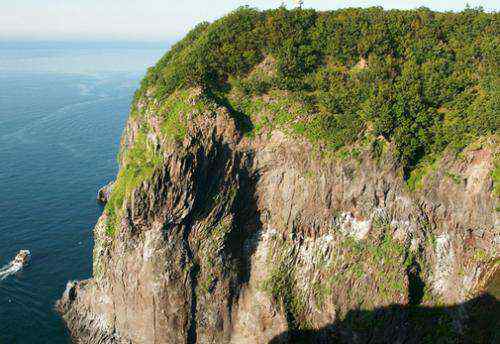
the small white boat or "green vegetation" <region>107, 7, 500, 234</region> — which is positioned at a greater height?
"green vegetation" <region>107, 7, 500, 234</region>

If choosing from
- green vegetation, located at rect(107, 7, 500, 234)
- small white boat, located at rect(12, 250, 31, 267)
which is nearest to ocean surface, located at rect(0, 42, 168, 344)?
small white boat, located at rect(12, 250, 31, 267)

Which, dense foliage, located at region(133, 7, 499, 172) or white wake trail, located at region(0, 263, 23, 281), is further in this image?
white wake trail, located at region(0, 263, 23, 281)

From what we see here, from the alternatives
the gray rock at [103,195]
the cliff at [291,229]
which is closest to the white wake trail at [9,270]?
the gray rock at [103,195]

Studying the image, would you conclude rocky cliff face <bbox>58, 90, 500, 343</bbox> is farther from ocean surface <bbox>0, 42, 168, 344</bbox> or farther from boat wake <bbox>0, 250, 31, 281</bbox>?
boat wake <bbox>0, 250, 31, 281</bbox>

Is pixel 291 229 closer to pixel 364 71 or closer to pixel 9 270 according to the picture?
pixel 364 71

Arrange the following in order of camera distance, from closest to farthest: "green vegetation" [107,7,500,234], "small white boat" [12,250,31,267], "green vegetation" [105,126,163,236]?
"green vegetation" [105,126,163,236] → "green vegetation" [107,7,500,234] → "small white boat" [12,250,31,267]

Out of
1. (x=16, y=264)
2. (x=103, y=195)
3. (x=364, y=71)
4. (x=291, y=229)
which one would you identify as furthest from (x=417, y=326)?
(x=103, y=195)
